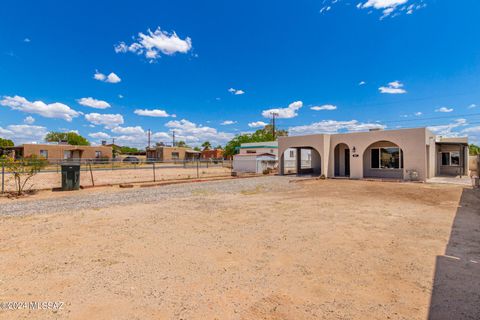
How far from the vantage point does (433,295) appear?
3264 millimetres

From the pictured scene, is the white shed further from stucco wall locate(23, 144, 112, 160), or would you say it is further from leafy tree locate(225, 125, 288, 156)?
stucco wall locate(23, 144, 112, 160)

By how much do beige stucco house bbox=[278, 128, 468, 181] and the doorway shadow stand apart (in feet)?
39.7

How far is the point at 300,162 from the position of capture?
25438 millimetres

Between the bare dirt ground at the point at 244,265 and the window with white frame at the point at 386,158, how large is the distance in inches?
451

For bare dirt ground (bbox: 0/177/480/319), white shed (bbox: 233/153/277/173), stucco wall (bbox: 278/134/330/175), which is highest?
stucco wall (bbox: 278/134/330/175)

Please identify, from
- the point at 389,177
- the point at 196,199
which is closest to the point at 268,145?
the point at 389,177

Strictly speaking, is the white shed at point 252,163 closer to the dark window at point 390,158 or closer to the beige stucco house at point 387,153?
the beige stucco house at point 387,153

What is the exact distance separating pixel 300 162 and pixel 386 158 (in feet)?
26.8

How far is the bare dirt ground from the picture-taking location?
9.99ft

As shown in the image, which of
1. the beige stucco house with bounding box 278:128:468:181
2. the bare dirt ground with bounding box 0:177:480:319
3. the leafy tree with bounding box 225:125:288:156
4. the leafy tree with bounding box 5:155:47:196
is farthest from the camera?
the leafy tree with bounding box 225:125:288:156

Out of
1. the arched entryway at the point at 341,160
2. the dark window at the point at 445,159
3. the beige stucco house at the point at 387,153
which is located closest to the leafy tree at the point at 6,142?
the beige stucco house at the point at 387,153

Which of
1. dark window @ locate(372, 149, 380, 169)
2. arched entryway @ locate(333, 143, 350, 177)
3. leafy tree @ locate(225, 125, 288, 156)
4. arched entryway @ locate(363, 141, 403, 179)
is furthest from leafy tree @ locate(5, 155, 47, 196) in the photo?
leafy tree @ locate(225, 125, 288, 156)

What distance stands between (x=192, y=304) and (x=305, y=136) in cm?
1975

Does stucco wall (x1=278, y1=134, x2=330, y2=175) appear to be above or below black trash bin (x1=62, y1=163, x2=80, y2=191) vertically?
above
